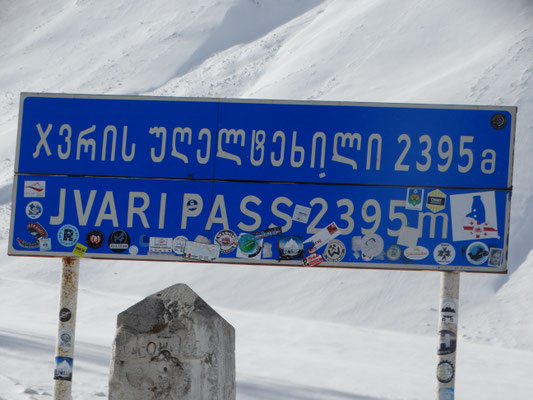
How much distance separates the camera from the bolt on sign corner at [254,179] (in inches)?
229

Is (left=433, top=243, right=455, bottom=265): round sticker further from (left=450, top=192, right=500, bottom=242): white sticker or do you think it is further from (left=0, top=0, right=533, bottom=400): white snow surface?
(left=0, top=0, right=533, bottom=400): white snow surface

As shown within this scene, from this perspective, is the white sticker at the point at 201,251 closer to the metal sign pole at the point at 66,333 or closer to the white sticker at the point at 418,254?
the metal sign pole at the point at 66,333

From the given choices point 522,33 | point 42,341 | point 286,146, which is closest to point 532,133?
point 522,33

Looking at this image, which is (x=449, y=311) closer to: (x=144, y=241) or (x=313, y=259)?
(x=313, y=259)

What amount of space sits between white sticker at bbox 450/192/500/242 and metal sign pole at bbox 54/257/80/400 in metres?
2.87

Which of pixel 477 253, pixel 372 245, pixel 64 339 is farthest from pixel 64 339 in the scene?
pixel 477 253

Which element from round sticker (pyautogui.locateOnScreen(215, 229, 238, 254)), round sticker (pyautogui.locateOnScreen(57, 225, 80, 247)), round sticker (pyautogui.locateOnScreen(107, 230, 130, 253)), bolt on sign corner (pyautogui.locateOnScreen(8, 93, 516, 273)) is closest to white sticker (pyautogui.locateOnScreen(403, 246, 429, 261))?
bolt on sign corner (pyautogui.locateOnScreen(8, 93, 516, 273))

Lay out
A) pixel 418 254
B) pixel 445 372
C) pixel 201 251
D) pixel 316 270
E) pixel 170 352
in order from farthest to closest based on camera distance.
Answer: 1. pixel 316 270
2. pixel 201 251
3. pixel 418 254
4. pixel 445 372
5. pixel 170 352

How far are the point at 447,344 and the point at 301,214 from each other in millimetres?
1428

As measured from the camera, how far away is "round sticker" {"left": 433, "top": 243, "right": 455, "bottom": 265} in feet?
18.9

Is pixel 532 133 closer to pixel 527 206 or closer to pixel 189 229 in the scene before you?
pixel 527 206

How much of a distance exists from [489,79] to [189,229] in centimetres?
2393

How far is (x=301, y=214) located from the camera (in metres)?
5.91

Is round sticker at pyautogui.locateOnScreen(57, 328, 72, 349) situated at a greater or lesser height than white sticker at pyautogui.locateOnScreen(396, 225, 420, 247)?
lesser
